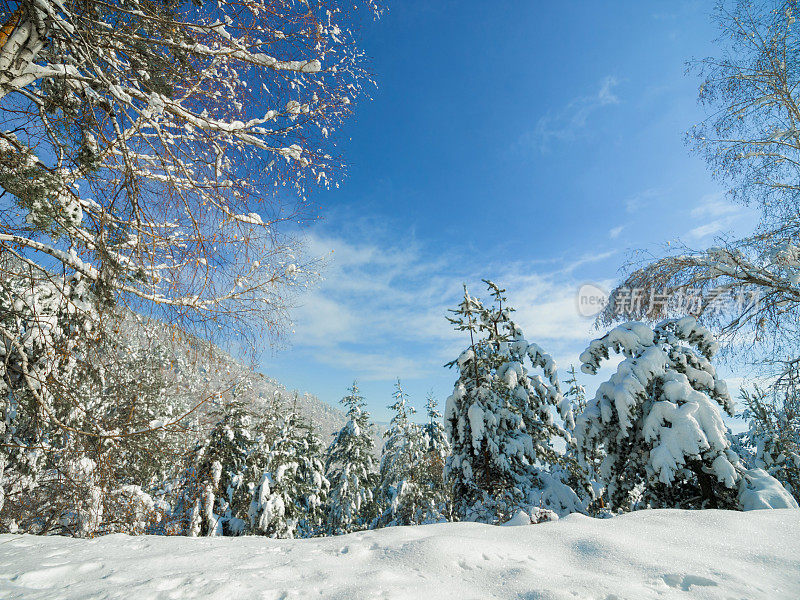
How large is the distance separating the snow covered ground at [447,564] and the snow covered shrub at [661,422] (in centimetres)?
276

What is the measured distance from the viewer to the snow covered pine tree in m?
5.27

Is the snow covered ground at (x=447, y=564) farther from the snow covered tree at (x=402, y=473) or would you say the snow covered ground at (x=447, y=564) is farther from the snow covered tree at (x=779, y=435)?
the snow covered tree at (x=402, y=473)

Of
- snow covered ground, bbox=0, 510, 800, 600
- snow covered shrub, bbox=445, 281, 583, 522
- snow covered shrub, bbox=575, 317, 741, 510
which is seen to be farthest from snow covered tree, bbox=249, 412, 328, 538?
snow covered ground, bbox=0, 510, 800, 600

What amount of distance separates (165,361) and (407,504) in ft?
58.5

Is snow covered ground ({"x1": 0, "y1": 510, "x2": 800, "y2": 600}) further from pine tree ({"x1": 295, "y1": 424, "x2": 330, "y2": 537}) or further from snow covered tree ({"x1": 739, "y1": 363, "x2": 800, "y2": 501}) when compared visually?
pine tree ({"x1": 295, "y1": 424, "x2": 330, "y2": 537})

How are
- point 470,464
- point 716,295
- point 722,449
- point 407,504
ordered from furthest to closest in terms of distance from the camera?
point 407,504, point 470,464, point 716,295, point 722,449

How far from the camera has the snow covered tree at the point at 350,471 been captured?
Result: 60.6ft

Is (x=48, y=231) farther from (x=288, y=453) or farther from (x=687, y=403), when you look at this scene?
(x=288, y=453)

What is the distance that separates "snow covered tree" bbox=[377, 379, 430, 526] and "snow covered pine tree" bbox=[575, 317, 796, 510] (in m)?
13.1

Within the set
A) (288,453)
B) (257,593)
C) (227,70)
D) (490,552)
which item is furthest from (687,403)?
(288,453)

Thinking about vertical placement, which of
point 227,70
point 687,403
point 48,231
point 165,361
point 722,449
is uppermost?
point 227,70

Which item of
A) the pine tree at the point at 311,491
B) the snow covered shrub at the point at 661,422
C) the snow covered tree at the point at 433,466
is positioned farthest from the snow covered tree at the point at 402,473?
the snow covered shrub at the point at 661,422

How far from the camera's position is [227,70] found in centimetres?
353

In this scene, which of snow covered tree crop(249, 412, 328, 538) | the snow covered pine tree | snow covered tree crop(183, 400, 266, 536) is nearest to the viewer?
the snow covered pine tree
